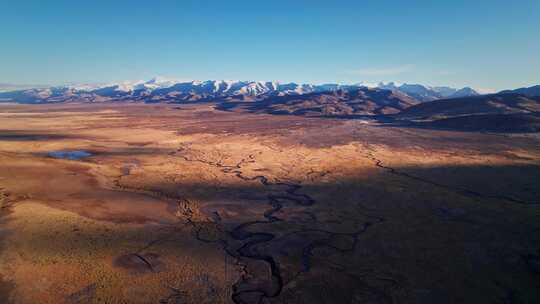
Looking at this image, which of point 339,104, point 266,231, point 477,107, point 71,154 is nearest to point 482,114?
point 477,107

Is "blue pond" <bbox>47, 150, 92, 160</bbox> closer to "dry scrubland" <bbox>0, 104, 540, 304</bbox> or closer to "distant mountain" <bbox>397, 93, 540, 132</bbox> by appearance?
"dry scrubland" <bbox>0, 104, 540, 304</bbox>

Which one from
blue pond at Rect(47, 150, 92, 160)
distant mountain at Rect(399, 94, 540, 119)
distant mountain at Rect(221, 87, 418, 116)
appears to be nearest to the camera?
blue pond at Rect(47, 150, 92, 160)

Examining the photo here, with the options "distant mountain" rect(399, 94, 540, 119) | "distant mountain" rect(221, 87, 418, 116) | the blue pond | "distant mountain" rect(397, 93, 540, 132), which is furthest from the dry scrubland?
"distant mountain" rect(221, 87, 418, 116)

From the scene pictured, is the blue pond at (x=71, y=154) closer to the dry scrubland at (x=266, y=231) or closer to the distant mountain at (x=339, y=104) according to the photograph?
the dry scrubland at (x=266, y=231)

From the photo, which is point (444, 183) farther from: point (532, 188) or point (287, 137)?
point (287, 137)

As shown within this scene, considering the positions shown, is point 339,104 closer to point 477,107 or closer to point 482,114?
point 477,107

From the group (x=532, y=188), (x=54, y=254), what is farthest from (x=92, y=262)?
(x=532, y=188)

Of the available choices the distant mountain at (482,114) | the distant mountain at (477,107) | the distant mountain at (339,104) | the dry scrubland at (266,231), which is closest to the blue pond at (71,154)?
the dry scrubland at (266,231)
